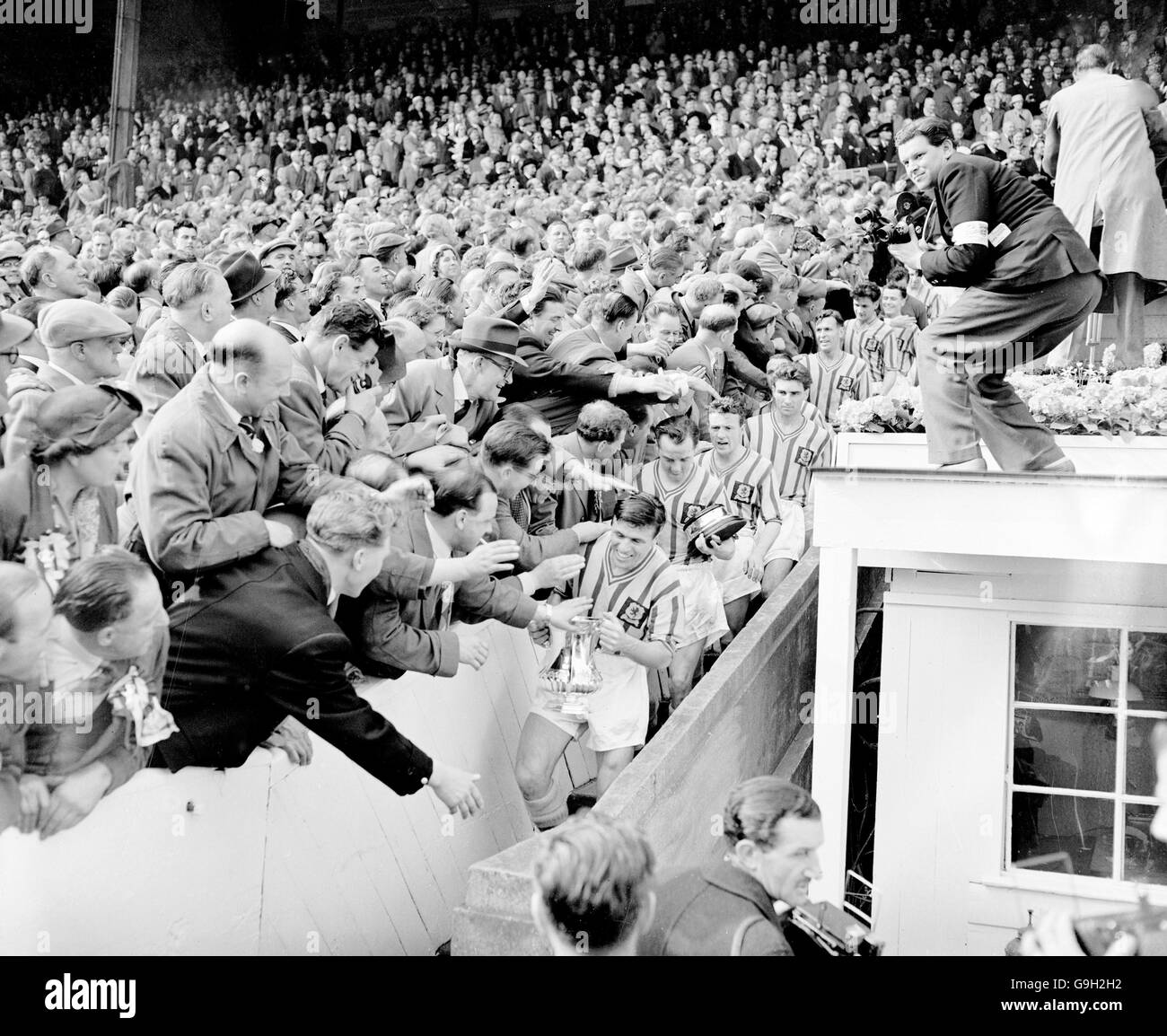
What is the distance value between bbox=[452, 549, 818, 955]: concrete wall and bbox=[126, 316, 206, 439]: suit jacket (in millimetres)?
1693

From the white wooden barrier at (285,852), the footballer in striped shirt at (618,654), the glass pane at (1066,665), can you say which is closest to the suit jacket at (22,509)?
the white wooden barrier at (285,852)

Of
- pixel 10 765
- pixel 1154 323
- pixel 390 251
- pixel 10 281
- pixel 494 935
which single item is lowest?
pixel 494 935

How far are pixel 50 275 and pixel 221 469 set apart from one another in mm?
2686

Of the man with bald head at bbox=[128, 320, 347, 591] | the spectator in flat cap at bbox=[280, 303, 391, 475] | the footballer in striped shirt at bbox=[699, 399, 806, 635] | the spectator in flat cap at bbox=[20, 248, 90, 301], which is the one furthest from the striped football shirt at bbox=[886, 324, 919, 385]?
the man with bald head at bbox=[128, 320, 347, 591]

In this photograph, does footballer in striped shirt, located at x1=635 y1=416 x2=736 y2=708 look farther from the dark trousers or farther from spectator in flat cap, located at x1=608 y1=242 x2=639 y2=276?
spectator in flat cap, located at x1=608 y1=242 x2=639 y2=276

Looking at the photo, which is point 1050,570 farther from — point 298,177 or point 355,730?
point 298,177

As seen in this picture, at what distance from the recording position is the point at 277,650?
3215 millimetres

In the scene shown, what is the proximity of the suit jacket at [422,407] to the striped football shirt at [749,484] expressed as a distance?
1192mm

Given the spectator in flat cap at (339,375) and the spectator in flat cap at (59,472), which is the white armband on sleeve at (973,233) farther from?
the spectator in flat cap at (59,472)

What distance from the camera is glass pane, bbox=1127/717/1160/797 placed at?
17.0 ft

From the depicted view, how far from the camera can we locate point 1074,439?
554 cm

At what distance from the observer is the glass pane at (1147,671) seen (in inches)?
206

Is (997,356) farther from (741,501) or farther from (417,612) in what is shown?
(417,612)

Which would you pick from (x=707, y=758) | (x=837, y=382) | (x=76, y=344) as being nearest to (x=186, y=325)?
(x=76, y=344)
